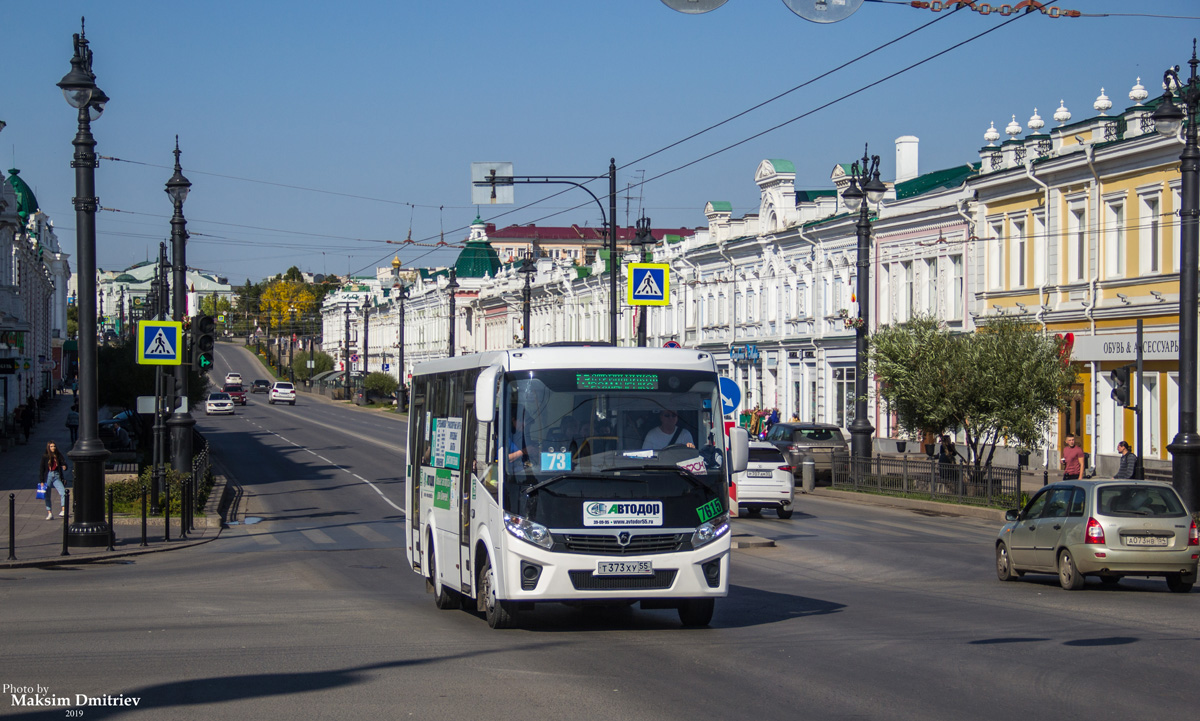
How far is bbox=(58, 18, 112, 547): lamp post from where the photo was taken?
65.1 ft

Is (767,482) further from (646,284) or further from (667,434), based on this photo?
(667,434)

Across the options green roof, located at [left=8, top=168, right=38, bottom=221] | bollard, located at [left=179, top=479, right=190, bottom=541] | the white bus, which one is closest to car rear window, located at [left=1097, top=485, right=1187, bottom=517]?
the white bus

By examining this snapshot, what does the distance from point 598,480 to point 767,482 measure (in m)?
17.2

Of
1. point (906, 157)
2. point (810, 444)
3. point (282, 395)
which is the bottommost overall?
point (810, 444)

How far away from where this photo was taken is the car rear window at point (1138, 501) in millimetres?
16047

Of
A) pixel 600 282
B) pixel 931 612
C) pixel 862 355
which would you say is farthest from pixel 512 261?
pixel 931 612

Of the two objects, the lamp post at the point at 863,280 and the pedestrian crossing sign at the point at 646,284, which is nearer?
the pedestrian crossing sign at the point at 646,284

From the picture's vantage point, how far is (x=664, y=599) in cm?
1173

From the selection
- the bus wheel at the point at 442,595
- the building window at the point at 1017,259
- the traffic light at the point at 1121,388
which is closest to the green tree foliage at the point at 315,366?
the building window at the point at 1017,259

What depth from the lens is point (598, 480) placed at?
11.5 m

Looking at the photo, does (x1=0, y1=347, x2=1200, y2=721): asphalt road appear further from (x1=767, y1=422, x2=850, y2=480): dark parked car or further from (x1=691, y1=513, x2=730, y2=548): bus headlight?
(x1=767, y1=422, x2=850, y2=480): dark parked car

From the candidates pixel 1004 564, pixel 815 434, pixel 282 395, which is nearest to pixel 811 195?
pixel 815 434

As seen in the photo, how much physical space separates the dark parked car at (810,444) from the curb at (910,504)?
1.14m

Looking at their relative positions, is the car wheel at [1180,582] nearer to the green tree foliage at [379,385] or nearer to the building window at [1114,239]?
the building window at [1114,239]
